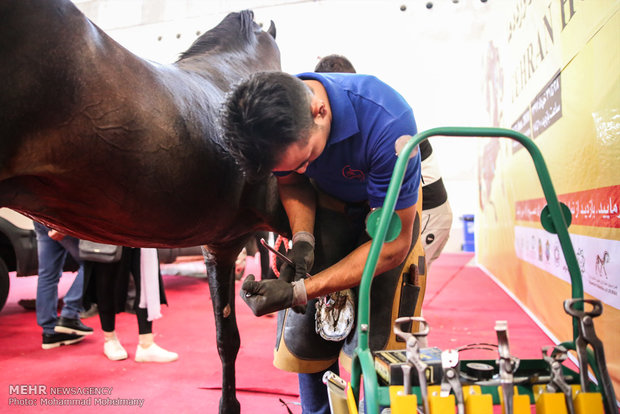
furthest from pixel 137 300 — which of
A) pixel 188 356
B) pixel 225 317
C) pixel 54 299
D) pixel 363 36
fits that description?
pixel 363 36

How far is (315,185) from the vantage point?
136cm

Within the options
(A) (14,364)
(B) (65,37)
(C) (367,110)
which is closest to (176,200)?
(B) (65,37)

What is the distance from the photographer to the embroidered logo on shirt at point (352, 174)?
117 cm

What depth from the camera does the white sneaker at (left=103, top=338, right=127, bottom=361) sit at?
98.2 inches

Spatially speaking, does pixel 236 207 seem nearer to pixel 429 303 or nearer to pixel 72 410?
pixel 72 410

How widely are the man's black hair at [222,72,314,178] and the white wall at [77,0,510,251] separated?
614 cm

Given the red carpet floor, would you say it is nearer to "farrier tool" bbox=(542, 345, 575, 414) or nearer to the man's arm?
the man's arm

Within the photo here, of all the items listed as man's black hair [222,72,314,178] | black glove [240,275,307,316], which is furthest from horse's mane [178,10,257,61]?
black glove [240,275,307,316]

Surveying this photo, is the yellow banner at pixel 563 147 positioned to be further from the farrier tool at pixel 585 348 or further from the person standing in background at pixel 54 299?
the person standing in background at pixel 54 299

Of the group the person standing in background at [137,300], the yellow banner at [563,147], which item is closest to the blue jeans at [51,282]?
the person standing in background at [137,300]

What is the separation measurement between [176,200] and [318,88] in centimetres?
43

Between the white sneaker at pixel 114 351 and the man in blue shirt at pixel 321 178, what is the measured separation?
4.60 feet

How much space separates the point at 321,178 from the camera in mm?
1253

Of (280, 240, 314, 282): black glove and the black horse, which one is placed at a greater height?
the black horse
